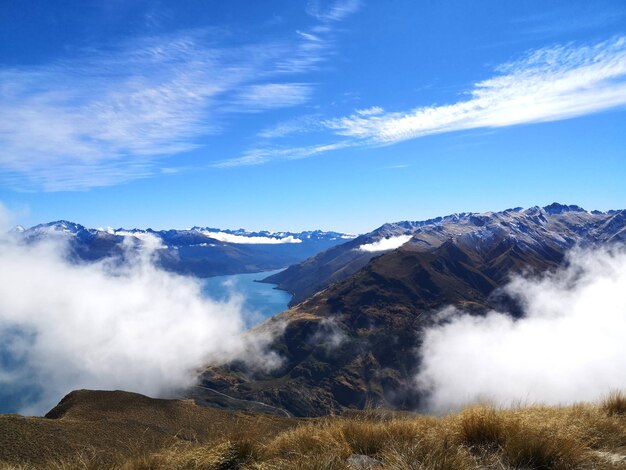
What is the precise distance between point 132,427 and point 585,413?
2297 cm

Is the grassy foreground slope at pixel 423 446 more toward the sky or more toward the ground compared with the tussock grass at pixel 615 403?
more toward the sky

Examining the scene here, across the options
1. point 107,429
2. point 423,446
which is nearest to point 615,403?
point 423,446

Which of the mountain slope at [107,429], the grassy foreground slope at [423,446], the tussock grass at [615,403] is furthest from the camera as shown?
the tussock grass at [615,403]

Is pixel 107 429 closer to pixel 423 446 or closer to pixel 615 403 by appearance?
pixel 423 446

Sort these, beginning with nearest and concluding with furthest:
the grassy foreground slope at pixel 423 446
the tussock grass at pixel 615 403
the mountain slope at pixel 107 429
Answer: the grassy foreground slope at pixel 423 446 → the mountain slope at pixel 107 429 → the tussock grass at pixel 615 403

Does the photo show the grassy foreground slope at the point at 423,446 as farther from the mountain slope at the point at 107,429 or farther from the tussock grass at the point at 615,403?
the mountain slope at the point at 107,429

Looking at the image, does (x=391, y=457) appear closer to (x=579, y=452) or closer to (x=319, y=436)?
(x=319, y=436)

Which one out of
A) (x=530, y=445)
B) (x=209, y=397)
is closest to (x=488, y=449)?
(x=530, y=445)

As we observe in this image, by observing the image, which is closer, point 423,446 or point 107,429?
point 423,446

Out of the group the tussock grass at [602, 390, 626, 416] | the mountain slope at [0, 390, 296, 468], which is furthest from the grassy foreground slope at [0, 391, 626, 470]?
the mountain slope at [0, 390, 296, 468]

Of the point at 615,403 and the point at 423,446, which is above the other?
the point at 423,446

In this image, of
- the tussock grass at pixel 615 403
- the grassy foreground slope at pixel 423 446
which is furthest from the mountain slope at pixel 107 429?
the tussock grass at pixel 615 403

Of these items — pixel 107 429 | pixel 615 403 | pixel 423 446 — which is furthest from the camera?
pixel 107 429

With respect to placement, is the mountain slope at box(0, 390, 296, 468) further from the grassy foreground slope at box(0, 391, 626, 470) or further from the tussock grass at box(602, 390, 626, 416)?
the tussock grass at box(602, 390, 626, 416)
